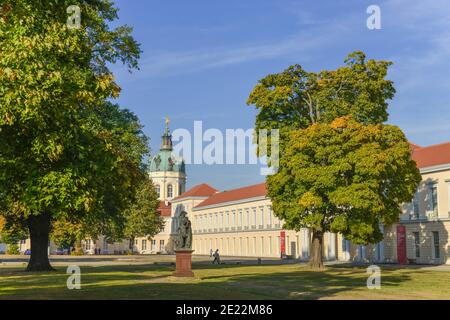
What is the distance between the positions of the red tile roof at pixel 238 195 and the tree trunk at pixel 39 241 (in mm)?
52827

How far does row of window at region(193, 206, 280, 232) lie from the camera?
89.9 metres

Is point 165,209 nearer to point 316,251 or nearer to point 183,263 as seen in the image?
point 316,251

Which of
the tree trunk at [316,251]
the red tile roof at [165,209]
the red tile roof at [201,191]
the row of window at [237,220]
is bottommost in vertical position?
the tree trunk at [316,251]

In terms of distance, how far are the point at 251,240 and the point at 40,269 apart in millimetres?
59185

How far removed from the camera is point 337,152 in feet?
129

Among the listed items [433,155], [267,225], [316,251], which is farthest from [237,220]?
[316,251]

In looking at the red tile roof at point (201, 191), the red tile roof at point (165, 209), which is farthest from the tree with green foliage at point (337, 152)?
the red tile roof at point (165, 209)

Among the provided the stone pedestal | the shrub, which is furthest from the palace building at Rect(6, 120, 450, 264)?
the stone pedestal

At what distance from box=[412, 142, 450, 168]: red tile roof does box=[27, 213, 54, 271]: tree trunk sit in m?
33.5

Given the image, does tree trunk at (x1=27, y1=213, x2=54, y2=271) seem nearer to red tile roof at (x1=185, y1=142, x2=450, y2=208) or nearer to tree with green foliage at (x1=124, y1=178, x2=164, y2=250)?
red tile roof at (x1=185, y1=142, x2=450, y2=208)

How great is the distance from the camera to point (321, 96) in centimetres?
4522

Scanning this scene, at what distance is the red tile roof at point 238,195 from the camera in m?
95.8

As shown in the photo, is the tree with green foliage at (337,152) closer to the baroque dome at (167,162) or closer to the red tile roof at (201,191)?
the red tile roof at (201,191)
